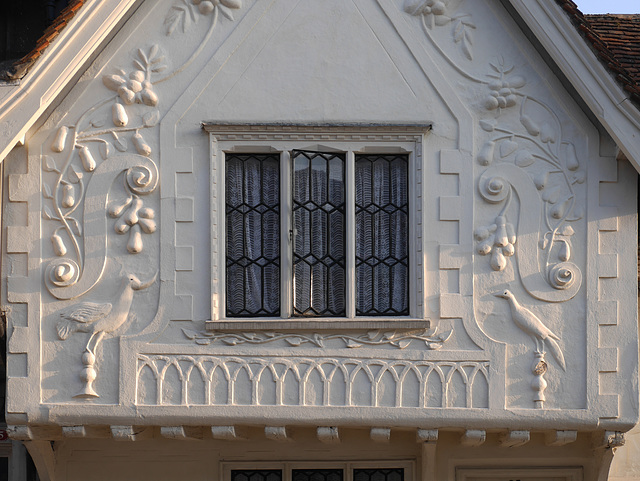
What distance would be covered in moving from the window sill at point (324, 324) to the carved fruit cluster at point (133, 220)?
3.98 feet

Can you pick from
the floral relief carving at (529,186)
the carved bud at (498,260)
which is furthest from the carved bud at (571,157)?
the carved bud at (498,260)

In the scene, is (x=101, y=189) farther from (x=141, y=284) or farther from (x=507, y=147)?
(x=507, y=147)

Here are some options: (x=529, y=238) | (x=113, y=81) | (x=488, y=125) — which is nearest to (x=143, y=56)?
(x=113, y=81)

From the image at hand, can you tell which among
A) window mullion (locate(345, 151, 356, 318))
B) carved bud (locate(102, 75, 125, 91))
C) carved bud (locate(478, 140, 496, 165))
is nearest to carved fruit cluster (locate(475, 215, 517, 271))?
carved bud (locate(478, 140, 496, 165))

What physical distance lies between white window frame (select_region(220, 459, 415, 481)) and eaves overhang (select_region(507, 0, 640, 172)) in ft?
14.5

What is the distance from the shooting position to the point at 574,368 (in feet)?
36.6

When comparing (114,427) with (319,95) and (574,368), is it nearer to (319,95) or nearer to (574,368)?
(319,95)

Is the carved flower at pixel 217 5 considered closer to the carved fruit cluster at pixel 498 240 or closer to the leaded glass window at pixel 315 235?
the leaded glass window at pixel 315 235

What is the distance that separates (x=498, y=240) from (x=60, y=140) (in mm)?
4986

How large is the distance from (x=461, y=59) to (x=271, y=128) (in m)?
2.30

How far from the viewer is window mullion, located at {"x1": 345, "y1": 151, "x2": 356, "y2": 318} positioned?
11.1 meters

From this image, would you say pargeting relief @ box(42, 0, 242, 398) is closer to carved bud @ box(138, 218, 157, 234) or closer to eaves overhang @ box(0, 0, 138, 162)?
carved bud @ box(138, 218, 157, 234)

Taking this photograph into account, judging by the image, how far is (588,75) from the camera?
426 inches

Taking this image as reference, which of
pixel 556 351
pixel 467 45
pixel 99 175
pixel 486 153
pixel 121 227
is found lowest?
pixel 556 351
